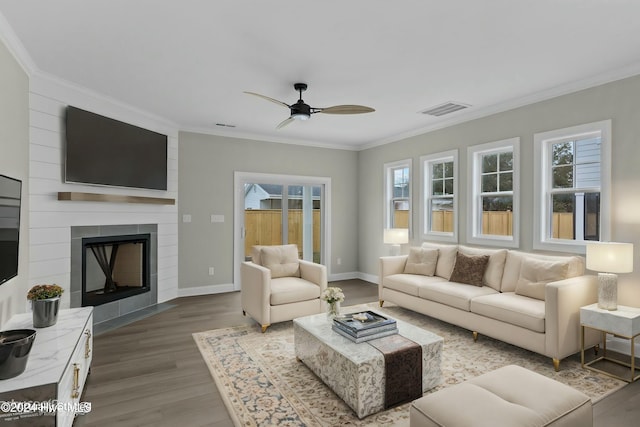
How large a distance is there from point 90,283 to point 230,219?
7.20 ft

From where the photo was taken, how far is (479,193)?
4.87 metres

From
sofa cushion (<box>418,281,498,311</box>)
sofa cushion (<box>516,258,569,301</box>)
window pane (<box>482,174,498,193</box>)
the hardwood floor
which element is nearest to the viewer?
the hardwood floor

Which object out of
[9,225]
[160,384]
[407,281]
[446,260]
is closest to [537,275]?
[446,260]

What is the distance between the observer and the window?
237 inches

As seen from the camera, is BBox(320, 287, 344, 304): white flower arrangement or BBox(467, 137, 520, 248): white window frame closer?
BBox(320, 287, 344, 304): white flower arrangement

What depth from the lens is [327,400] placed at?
2.52 meters

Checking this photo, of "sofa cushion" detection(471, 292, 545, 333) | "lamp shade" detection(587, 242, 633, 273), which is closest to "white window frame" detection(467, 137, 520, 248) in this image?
"sofa cushion" detection(471, 292, 545, 333)

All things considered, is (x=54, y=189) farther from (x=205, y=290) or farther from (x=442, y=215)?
(x=442, y=215)

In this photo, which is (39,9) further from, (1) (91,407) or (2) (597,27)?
(2) (597,27)

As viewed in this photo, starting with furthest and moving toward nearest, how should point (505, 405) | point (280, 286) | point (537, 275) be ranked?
point (280, 286), point (537, 275), point (505, 405)

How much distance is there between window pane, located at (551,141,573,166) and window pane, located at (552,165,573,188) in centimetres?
6

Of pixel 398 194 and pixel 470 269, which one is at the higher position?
pixel 398 194

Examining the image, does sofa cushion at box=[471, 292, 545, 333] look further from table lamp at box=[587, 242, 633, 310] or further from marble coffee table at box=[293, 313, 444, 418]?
marble coffee table at box=[293, 313, 444, 418]

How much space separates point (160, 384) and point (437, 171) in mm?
4658
